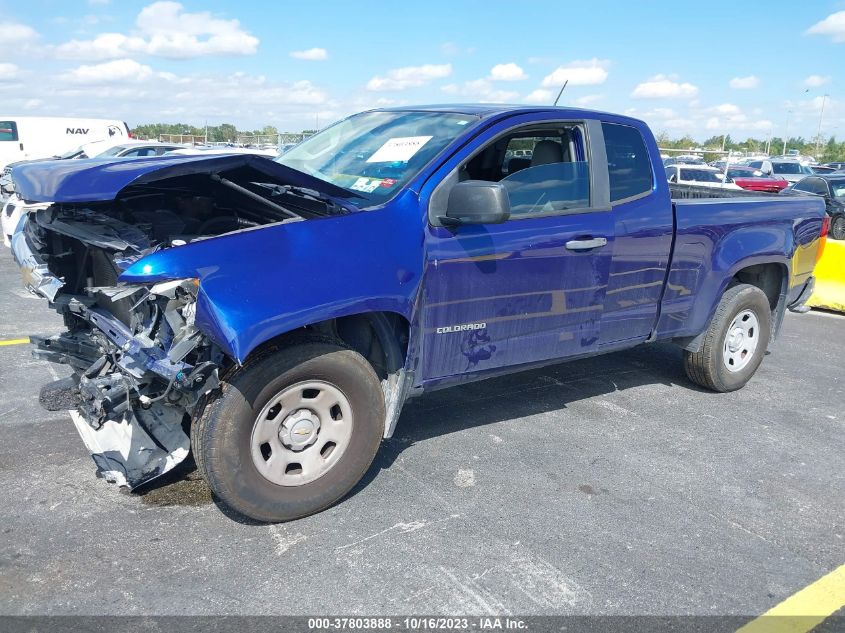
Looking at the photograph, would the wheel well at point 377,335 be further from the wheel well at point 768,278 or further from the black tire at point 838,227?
the black tire at point 838,227

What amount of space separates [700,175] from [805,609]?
2333cm

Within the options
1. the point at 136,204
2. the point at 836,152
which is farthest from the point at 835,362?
the point at 836,152

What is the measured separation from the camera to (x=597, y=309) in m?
4.42

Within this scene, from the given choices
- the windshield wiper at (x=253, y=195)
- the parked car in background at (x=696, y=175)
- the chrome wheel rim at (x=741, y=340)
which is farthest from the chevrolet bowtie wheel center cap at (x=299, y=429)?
the parked car in background at (x=696, y=175)

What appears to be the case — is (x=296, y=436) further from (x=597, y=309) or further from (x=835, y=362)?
(x=835, y=362)

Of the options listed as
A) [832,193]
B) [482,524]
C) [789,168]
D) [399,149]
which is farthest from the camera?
[789,168]

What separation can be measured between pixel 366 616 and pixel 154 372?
4.20ft

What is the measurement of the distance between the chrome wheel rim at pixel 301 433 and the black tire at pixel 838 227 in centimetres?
1706

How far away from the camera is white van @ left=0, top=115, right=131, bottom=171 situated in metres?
29.3

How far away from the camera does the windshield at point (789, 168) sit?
30.1 meters

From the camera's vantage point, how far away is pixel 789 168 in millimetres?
30328

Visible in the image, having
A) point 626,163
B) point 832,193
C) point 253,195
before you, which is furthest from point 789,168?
point 253,195

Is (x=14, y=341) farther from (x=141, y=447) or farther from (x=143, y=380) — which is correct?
(x=143, y=380)

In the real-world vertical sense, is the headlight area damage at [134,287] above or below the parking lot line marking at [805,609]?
above
